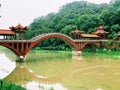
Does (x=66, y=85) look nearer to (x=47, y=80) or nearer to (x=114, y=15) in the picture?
(x=47, y=80)

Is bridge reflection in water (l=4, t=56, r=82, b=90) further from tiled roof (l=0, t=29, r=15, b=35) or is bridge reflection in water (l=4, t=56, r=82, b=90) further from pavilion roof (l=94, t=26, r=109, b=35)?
pavilion roof (l=94, t=26, r=109, b=35)

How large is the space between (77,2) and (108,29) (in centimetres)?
6438

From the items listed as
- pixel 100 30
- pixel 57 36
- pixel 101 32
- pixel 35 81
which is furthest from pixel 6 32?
pixel 100 30

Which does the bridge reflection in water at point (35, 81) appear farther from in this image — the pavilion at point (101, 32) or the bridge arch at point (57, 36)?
the pavilion at point (101, 32)

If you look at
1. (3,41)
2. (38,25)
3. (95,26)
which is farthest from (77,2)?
(3,41)

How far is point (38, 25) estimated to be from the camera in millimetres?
78188

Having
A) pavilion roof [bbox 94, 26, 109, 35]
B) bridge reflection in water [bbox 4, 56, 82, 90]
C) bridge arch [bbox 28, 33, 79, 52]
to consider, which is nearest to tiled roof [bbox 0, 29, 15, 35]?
bridge arch [bbox 28, 33, 79, 52]

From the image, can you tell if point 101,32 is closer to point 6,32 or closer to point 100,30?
point 100,30

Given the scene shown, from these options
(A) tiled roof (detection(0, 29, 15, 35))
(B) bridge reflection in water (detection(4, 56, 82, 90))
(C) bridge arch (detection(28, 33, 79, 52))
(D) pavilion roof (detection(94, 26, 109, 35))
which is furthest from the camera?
(D) pavilion roof (detection(94, 26, 109, 35))

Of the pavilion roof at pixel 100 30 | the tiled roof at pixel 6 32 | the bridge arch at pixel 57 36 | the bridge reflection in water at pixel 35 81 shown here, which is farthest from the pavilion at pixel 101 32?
the bridge reflection in water at pixel 35 81

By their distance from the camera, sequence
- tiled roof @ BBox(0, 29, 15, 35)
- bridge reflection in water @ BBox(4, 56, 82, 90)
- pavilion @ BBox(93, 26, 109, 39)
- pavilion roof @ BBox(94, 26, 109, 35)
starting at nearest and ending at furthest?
1. bridge reflection in water @ BBox(4, 56, 82, 90)
2. tiled roof @ BBox(0, 29, 15, 35)
3. pavilion roof @ BBox(94, 26, 109, 35)
4. pavilion @ BBox(93, 26, 109, 39)

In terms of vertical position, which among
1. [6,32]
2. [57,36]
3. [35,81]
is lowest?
[35,81]

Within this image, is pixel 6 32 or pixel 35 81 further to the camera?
pixel 6 32

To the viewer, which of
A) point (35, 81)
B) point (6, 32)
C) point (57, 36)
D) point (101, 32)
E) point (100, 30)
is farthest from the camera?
point (100, 30)
